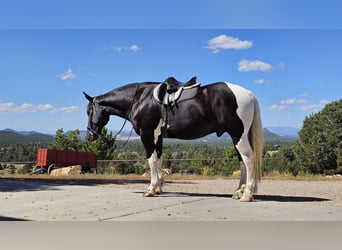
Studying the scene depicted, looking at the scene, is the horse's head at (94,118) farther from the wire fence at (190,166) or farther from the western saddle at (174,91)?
the wire fence at (190,166)

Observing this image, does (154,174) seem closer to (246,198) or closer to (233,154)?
(246,198)

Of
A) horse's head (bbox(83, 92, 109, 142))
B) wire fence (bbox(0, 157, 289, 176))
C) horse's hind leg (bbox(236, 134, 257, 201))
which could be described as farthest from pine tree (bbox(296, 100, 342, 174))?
horse's head (bbox(83, 92, 109, 142))

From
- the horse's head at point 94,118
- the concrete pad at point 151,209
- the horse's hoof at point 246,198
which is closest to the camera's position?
the concrete pad at point 151,209

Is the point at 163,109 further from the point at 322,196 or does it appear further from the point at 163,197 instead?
the point at 322,196

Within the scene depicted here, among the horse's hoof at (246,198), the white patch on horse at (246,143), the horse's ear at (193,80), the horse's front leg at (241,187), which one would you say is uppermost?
the horse's ear at (193,80)

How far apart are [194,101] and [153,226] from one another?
2629 millimetres

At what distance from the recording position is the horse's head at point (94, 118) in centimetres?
785

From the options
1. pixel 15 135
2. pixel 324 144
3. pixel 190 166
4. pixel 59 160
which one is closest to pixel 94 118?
pixel 15 135

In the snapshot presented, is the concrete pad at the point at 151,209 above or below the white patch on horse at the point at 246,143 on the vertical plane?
below

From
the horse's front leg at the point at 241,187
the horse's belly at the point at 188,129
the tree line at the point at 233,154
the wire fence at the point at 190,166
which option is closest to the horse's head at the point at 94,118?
the horse's belly at the point at 188,129

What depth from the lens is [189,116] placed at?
7105 millimetres

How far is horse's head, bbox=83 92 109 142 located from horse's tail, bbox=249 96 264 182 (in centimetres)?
278

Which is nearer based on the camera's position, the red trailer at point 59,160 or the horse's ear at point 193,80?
the horse's ear at point 193,80

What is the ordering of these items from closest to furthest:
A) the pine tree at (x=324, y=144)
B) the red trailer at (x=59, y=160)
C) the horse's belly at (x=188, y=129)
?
1. the horse's belly at (x=188, y=129)
2. the red trailer at (x=59, y=160)
3. the pine tree at (x=324, y=144)
